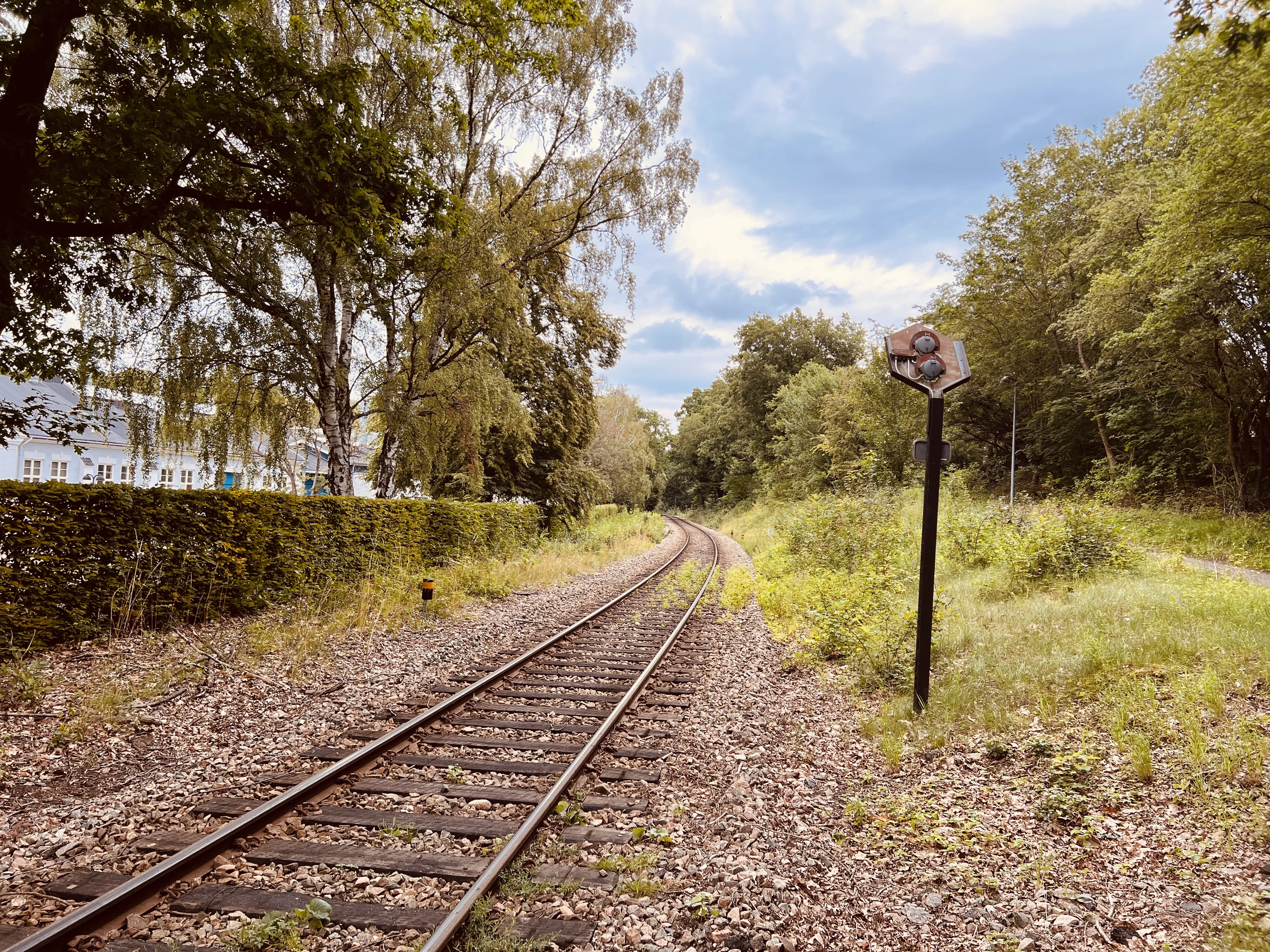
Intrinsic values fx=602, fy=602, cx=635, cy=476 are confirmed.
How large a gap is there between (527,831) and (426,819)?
74cm

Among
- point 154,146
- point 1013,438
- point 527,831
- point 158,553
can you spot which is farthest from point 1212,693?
point 1013,438

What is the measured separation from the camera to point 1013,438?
25.0 meters

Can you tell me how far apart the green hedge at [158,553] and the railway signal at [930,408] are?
27.2 feet

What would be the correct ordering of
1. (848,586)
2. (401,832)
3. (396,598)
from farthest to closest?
(848,586)
(396,598)
(401,832)

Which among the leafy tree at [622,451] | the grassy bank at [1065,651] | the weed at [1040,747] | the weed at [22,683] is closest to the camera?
the grassy bank at [1065,651]

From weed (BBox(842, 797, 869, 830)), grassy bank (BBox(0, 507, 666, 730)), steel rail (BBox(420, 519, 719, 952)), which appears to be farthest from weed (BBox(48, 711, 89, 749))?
weed (BBox(842, 797, 869, 830))

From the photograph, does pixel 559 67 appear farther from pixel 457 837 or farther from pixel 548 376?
pixel 457 837

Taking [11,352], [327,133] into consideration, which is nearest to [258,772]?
[11,352]

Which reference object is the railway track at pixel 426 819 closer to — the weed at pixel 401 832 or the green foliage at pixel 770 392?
the weed at pixel 401 832

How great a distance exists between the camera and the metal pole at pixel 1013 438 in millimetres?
22391

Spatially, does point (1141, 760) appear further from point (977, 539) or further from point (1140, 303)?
point (1140, 303)

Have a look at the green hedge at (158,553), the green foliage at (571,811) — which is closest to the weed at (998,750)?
the green foliage at (571,811)

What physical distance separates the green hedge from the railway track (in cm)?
358

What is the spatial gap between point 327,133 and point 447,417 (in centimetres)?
696
